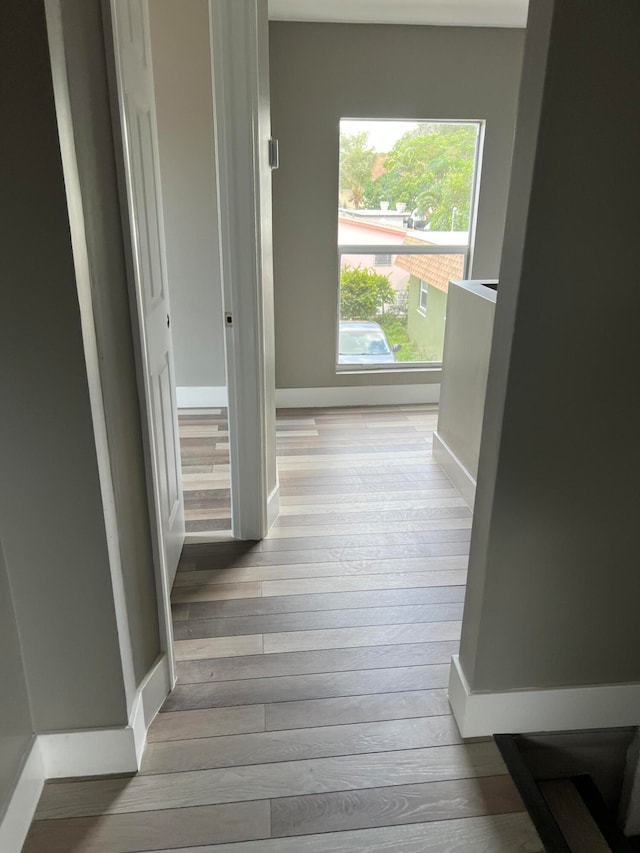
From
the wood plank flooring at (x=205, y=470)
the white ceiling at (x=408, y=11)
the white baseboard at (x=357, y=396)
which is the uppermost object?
the white ceiling at (x=408, y=11)

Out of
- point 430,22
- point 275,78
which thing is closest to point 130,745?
point 275,78

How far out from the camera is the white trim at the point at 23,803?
1.39m

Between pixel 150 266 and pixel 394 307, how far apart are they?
99.1 inches

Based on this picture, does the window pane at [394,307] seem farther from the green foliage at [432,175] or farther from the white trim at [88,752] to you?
the white trim at [88,752]

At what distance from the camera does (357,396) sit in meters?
4.47

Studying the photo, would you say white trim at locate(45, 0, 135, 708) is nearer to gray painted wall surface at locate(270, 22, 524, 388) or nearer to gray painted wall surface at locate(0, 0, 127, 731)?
gray painted wall surface at locate(0, 0, 127, 731)

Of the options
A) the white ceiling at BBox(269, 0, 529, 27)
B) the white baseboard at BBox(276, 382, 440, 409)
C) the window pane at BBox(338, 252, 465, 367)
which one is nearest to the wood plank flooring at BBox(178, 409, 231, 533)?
the white baseboard at BBox(276, 382, 440, 409)

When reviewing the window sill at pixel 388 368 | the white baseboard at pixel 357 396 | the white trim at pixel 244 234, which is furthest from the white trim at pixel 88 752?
the window sill at pixel 388 368

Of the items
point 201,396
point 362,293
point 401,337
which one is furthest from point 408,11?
point 201,396

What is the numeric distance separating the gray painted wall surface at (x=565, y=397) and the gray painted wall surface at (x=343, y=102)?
277cm

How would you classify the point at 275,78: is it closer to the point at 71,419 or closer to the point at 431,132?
the point at 431,132

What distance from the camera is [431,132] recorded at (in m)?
3.98

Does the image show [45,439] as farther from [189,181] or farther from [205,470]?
[189,181]

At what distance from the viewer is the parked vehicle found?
4398 mm
